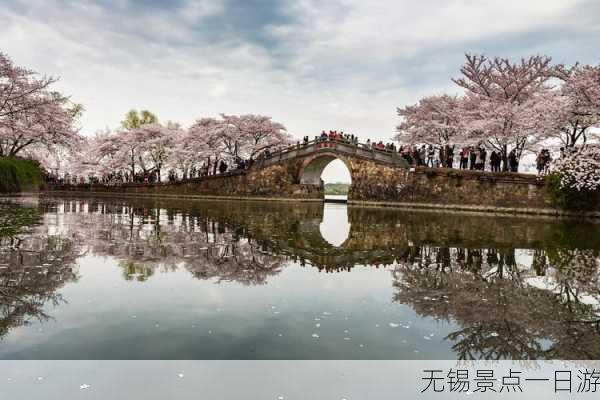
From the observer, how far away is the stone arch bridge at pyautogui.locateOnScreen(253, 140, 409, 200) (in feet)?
117

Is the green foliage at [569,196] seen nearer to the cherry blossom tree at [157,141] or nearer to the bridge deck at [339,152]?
the bridge deck at [339,152]

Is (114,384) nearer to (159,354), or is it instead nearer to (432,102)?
(159,354)

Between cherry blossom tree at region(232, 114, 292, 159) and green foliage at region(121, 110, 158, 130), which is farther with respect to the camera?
green foliage at region(121, 110, 158, 130)

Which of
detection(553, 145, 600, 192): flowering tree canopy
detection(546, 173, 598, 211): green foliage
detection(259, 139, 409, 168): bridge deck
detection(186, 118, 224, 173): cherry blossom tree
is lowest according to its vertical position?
detection(546, 173, 598, 211): green foliage

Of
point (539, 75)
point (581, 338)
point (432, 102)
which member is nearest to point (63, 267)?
point (581, 338)

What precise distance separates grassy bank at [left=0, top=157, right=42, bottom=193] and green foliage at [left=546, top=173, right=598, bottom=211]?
30702mm

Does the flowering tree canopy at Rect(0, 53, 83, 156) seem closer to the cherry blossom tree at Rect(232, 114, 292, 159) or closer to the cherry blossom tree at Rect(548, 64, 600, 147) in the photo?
the cherry blossom tree at Rect(232, 114, 292, 159)

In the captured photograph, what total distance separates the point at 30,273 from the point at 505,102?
3264cm

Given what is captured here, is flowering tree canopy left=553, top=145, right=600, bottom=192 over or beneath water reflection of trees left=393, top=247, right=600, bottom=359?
over

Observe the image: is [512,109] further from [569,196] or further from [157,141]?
[157,141]

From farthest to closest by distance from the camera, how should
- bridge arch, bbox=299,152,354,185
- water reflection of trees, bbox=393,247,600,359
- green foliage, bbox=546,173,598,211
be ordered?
bridge arch, bbox=299,152,354,185 → green foliage, bbox=546,173,598,211 → water reflection of trees, bbox=393,247,600,359

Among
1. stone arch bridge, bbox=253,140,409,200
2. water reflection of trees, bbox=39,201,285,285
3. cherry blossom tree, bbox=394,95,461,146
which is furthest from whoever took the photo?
cherry blossom tree, bbox=394,95,461,146

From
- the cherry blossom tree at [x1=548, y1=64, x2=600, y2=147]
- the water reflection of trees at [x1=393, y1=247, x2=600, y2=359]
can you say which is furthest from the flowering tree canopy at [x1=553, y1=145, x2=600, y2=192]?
the water reflection of trees at [x1=393, y1=247, x2=600, y2=359]

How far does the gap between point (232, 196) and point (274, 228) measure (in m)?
29.2
